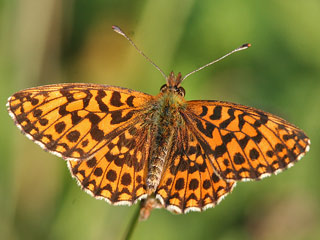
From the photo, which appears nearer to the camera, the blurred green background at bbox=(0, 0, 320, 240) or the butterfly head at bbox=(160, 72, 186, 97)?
the butterfly head at bbox=(160, 72, 186, 97)

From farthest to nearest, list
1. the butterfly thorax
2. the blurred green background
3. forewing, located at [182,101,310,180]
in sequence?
the blurred green background, the butterfly thorax, forewing, located at [182,101,310,180]

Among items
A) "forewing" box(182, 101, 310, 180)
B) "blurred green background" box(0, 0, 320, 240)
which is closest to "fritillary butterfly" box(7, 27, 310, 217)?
"forewing" box(182, 101, 310, 180)

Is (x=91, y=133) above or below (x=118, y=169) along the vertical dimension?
above

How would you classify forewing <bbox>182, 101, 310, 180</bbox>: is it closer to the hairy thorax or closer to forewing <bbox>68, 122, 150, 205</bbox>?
the hairy thorax

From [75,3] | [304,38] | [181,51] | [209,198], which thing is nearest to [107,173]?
[209,198]

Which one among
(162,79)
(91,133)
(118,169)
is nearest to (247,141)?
(118,169)

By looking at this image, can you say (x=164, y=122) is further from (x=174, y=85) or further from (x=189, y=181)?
(x=189, y=181)
